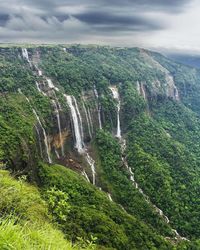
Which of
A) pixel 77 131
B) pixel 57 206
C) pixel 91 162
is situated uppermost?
pixel 57 206

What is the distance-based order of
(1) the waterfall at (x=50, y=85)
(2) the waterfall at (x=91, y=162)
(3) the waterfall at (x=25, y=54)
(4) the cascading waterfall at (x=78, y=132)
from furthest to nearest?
(3) the waterfall at (x=25, y=54) → (1) the waterfall at (x=50, y=85) → (4) the cascading waterfall at (x=78, y=132) → (2) the waterfall at (x=91, y=162)

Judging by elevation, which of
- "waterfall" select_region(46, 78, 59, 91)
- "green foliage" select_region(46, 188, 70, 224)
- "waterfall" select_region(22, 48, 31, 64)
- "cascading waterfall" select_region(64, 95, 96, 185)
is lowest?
"cascading waterfall" select_region(64, 95, 96, 185)

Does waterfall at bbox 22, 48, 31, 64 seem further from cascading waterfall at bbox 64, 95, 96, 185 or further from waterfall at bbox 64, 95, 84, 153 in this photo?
waterfall at bbox 64, 95, 84, 153

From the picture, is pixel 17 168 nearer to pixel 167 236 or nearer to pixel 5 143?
pixel 5 143

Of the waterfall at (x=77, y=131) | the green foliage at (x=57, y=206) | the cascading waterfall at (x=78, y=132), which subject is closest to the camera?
the green foliage at (x=57, y=206)

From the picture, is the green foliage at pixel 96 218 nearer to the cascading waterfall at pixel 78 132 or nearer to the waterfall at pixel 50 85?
the cascading waterfall at pixel 78 132

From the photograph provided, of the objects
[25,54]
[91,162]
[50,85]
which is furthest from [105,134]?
[25,54]

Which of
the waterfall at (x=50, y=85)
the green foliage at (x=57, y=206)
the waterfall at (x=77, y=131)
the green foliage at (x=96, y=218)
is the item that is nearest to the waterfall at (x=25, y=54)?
the waterfall at (x=50, y=85)

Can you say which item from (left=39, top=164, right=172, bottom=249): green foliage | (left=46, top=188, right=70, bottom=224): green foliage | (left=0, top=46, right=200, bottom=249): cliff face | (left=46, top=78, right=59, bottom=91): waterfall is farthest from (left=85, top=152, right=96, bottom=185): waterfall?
(left=46, top=188, right=70, bottom=224): green foliage

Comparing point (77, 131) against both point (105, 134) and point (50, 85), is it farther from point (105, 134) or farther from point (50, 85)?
point (50, 85)
